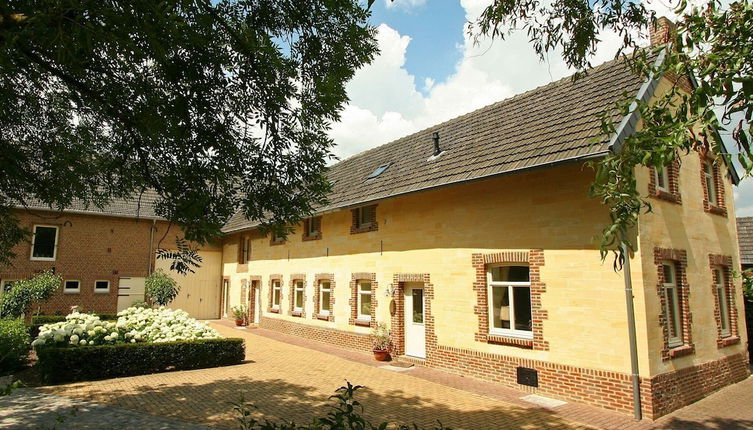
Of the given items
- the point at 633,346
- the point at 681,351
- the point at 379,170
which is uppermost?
the point at 379,170

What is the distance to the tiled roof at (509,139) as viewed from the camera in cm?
945

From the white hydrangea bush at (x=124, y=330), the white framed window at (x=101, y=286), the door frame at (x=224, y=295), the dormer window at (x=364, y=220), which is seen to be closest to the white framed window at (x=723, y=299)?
the dormer window at (x=364, y=220)

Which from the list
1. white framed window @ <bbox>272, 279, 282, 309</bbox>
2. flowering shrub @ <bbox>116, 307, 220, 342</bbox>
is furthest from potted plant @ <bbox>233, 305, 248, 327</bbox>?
flowering shrub @ <bbox>116, 307, 220, 342</bbox>

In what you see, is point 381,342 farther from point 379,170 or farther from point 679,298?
point 679,298

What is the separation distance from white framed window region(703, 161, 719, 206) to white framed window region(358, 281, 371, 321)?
32.5ft

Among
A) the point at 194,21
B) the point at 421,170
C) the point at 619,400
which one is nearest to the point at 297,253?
the point at 421,170

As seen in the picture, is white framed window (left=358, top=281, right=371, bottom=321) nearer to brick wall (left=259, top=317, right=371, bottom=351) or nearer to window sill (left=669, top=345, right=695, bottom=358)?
brick wall (left=259, top=317, right=371, bottom=351)

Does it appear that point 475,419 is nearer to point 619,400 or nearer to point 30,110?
point 619,400

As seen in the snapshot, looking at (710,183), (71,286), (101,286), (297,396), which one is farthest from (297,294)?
(710,183)

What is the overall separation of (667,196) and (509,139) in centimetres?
359

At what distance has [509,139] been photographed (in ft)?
36.6

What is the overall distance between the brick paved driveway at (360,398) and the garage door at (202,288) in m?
13.7

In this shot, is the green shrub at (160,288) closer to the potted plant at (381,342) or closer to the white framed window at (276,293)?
the white framed window at (276,293)

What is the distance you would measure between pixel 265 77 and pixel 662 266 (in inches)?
326
